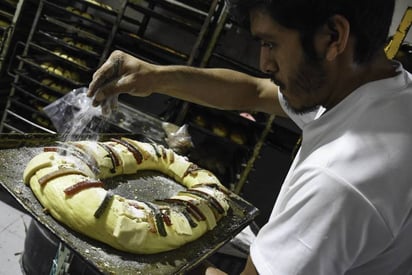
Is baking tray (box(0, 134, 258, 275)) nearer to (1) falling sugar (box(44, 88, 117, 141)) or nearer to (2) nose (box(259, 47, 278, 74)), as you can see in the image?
(1) falling sugar (box(44, 88, 117, 141))

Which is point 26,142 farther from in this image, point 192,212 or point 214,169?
point 214,169

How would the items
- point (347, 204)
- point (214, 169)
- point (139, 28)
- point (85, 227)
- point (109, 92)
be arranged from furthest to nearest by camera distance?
point (139, 28) → point (214, 169) → point (109, 92) → point (85, 227) → point (347, 204)

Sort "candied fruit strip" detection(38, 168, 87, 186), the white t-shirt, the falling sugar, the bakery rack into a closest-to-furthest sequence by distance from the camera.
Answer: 1. the white t-shirt
2. "candied fruit strip" detection(38, 168, 87, 186)
3. the falling sugar
4. the bakery rack

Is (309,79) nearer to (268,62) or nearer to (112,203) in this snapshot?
(268,62)

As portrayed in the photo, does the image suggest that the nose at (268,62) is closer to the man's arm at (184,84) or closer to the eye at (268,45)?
the eye at (268,45)

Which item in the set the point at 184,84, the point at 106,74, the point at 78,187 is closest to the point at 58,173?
the point at 78,187

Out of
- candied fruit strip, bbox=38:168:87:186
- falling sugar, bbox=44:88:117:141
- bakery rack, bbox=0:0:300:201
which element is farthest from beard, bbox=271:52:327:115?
bakery rack, bbox=0:0:300:201

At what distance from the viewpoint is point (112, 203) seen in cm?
122

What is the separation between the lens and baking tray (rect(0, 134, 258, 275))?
1072 millimetres

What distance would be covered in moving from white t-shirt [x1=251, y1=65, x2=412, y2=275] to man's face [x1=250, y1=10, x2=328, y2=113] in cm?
9

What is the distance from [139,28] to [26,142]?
190 cm

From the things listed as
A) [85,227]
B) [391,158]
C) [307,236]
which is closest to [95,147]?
[85,227]

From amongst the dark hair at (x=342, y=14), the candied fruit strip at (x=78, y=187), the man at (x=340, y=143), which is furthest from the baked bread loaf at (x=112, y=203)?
the dark hair at (x=342, y=14)

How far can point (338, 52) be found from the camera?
83cm
